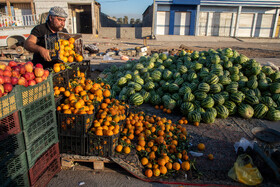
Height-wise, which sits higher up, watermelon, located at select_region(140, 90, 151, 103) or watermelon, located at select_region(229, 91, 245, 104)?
watermelon, located at select_region(229, 91, 245, 104)

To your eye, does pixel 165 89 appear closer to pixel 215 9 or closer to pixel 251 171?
pixel 251 171

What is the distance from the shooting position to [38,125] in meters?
2.62

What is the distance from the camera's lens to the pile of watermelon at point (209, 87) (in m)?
4.93

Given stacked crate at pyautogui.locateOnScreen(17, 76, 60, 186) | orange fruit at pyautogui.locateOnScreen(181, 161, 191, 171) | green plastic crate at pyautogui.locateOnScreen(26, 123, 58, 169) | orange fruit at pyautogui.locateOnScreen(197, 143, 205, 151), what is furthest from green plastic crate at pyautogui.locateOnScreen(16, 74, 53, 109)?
orange fruit at pyautogui.locateOnScreen(197, 143, 205, 151)

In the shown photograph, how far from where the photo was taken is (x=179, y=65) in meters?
6.41

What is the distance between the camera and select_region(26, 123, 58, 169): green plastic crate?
2471mm

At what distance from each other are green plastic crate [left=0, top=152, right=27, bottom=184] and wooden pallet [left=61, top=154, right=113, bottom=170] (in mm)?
837

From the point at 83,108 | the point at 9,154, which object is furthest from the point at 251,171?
the point at 9,154

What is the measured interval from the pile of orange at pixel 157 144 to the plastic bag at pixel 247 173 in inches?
26.6

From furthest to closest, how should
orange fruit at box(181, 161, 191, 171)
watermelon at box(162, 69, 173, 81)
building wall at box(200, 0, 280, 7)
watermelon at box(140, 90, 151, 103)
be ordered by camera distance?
building wall at box(200, 0, 280, 7) < watermelon at box(162, 69, 173, 81) < watermelon at box(140, 90, 151, 103) < orange fruit at box(181, 161, 191, 171)

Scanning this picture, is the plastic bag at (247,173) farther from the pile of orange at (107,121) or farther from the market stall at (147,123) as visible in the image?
the pile of orange at (107,121)

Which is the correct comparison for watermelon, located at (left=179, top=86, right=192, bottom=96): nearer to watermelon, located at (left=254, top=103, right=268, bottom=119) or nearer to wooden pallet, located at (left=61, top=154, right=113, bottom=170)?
watermelon, located at (left=254, top=103, right=268, bottom=119)

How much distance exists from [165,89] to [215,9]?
961 inches

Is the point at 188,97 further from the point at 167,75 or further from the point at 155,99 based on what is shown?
the point at 167,75
